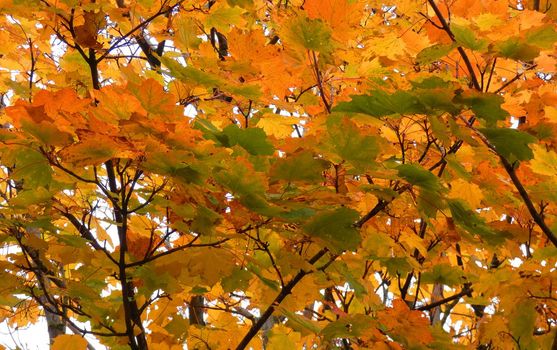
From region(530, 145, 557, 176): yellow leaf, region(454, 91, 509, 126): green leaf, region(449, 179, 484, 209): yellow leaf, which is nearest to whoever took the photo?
region(454, 91, 509, 126): green leaf

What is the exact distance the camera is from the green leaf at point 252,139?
1.22m

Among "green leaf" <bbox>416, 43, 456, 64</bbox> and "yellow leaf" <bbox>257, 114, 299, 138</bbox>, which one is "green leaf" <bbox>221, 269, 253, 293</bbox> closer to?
"yellow leaf" <bbox>257, 114, 299, 138</bbox>

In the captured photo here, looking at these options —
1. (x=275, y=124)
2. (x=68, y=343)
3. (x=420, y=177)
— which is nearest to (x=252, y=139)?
(x=420, y=177)

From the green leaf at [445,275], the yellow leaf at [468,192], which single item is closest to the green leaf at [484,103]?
the yellow leaf at [468,192]

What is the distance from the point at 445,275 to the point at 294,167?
96 cm

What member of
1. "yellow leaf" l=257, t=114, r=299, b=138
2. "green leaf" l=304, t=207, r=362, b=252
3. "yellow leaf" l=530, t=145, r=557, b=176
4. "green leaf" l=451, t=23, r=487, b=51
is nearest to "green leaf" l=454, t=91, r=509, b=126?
"green leaf" l=451, t=23, r=487, b=51

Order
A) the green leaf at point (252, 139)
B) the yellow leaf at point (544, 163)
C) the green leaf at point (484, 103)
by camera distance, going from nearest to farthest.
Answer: the green leaf at point (484, 103) → the green leaf at point (252, 139) → the yellow leaf at point (544, 163)

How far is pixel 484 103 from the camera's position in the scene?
44.0 inches

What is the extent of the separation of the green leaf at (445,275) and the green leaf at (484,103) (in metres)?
0.89

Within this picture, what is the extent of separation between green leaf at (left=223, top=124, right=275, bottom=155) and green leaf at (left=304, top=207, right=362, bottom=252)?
0.59 ft

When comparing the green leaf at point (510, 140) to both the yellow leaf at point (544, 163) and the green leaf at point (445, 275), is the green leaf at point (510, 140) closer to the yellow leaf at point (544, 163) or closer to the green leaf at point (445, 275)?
the yellow leaf at point (544, 163)

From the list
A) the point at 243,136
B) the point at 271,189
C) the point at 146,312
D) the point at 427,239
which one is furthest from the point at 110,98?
the point at 427,239

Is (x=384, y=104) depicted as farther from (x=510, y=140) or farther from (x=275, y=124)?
(x=275, y=124)

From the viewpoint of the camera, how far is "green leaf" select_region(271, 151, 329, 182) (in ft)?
3.90
